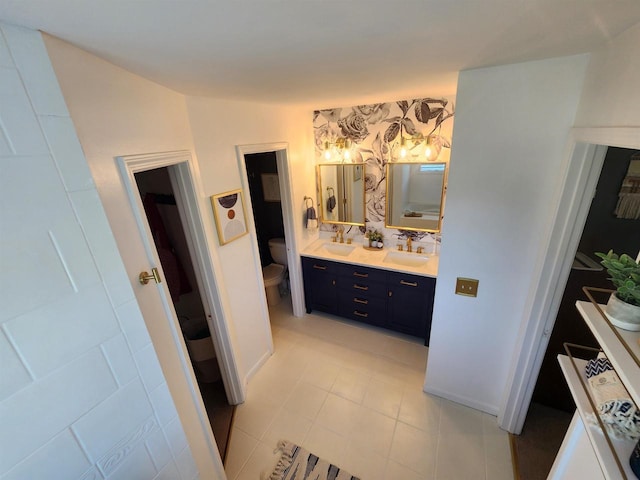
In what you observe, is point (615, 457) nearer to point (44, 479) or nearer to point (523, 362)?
point (523, 362)

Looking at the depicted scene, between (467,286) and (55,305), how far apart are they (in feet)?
6.84

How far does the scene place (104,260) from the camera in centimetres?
87

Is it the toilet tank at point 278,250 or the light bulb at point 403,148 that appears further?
the toilet tank at point 278,250

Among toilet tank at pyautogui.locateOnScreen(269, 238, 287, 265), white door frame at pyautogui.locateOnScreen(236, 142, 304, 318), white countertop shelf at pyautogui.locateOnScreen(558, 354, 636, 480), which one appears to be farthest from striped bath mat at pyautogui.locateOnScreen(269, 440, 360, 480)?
toilet tank at pyautogui.locateOnScreen(269, 238, 287, 265)

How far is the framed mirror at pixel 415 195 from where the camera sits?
8.87ft

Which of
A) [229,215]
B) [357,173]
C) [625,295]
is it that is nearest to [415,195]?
[357,173]

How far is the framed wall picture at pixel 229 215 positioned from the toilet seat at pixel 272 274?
1334mm

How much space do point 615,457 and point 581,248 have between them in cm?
159

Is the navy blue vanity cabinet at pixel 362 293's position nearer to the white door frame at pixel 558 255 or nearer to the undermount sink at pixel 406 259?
the undermount sink at pixel 406 259

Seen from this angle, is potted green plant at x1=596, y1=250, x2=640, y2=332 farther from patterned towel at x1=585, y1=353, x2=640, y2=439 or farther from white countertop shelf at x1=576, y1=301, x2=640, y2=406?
patterned towel at x1=585, y1=353, x2=640, y2=439

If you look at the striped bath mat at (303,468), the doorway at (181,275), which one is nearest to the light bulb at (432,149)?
the doorway at (181,275)

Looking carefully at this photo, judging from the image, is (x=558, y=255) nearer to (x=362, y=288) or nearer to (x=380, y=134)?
(x=362, y=288)

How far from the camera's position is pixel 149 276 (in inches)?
47.0

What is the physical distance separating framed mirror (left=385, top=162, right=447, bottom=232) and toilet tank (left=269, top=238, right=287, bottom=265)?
136cm
